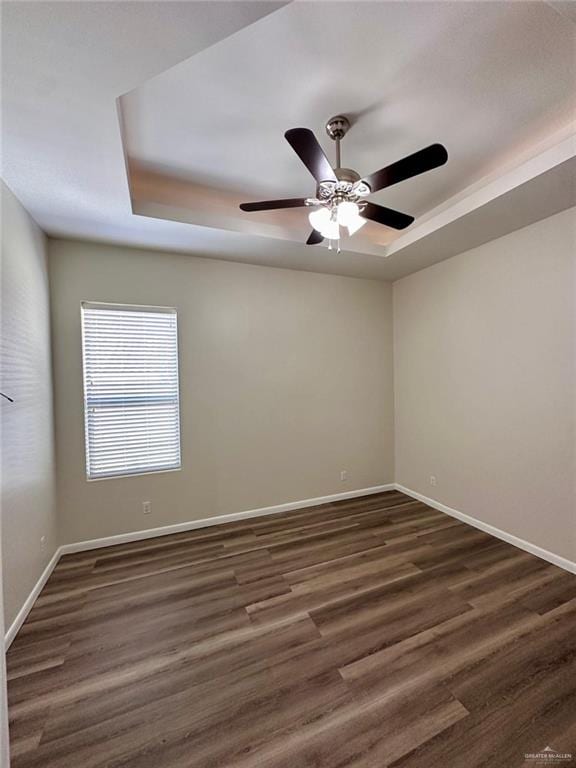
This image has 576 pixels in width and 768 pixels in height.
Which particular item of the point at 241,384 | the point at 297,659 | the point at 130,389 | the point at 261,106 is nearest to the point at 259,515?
the point at 241,384

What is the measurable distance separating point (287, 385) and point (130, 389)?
1602 millimetres

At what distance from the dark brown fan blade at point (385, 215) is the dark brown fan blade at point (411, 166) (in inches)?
7.8

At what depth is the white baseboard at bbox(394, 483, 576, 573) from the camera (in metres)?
2.45

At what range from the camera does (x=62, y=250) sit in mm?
2707

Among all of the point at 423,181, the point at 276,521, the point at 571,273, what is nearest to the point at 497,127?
the point at 423,181

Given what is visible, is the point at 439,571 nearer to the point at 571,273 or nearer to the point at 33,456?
the point at 571,273

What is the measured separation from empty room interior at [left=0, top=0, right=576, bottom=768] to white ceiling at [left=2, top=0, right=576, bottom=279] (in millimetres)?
14

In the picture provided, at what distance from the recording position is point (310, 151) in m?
1.47

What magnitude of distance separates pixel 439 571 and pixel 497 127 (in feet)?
10.1

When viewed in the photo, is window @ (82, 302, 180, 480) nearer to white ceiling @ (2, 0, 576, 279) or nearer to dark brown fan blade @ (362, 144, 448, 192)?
white ceiling @ (2, 0, 576, 279)

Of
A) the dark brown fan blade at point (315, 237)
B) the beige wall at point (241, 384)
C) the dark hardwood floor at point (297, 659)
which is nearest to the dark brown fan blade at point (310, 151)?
the dark brown fan blade at point (315, 237)

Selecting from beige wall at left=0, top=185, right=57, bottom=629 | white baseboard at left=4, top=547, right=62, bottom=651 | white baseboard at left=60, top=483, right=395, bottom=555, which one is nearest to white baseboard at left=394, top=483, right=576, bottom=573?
white baseboard at left=60, top=483, right=395, bottom=555

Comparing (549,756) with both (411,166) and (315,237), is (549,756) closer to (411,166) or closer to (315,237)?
(411,166)

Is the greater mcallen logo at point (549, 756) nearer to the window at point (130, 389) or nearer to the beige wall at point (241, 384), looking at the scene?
the beige wall at point (241, 384)
